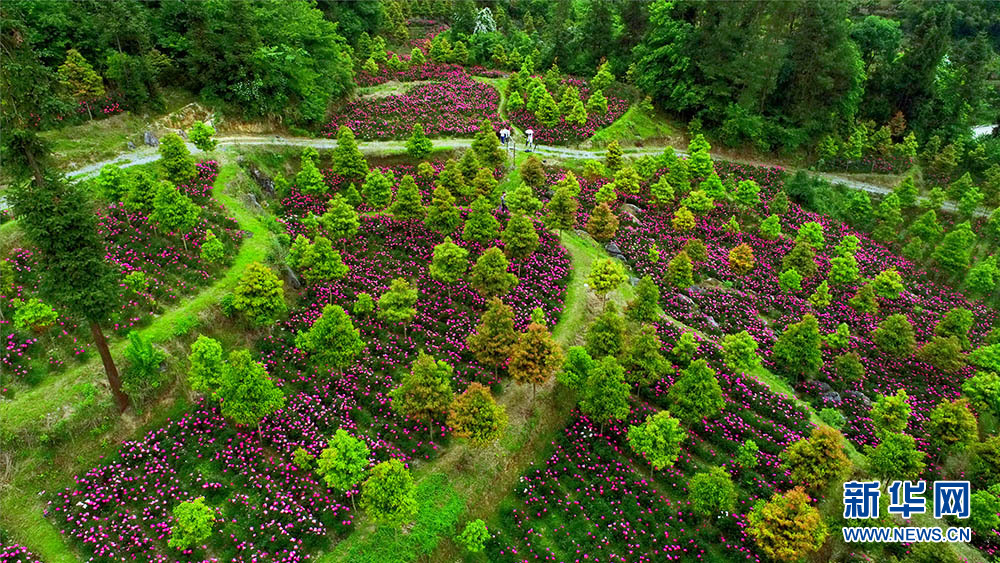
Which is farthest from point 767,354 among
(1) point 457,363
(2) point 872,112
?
(2) point 872,112

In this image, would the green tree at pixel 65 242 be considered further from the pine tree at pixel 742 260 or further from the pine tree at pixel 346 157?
the pine tree at pixel 742 260

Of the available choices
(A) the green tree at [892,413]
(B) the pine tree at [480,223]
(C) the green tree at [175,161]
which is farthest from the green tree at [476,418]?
(C) the green tree at [175,161]

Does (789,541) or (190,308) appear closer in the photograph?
(789,541)

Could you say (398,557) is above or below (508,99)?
below

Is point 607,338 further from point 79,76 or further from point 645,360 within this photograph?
point 79,76

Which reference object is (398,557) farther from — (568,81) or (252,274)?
(568,81)

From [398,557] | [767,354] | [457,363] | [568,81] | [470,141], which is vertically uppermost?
[568,81]

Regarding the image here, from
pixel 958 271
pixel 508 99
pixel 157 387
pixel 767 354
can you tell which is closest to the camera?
pixel 157 387

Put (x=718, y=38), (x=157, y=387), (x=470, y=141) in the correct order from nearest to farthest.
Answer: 1. (x=157, y=387)
2. (x=470, y=141)
3. (x=718, y=38)

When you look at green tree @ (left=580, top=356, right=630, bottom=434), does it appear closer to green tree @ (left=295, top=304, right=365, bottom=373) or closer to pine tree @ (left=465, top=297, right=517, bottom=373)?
pine tree @ (left=465, top=297, right=517, bottom=373)
